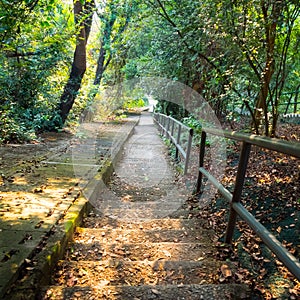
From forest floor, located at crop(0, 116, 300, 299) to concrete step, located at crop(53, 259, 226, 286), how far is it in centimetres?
20

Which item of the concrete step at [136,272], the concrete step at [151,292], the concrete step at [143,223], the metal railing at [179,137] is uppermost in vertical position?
the metal railing at [179,137]

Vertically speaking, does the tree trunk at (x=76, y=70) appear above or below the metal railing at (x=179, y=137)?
above

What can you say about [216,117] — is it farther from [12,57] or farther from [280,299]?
[280,299]

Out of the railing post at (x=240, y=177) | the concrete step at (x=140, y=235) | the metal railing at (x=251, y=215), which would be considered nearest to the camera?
the metal railing at (x=251, y=215)

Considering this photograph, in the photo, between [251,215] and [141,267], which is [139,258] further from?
[251,215]

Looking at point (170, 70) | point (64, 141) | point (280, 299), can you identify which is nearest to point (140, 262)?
point (280, 299)

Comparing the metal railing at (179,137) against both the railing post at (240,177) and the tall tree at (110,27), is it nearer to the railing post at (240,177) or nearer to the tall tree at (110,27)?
the railing post at (240,177)

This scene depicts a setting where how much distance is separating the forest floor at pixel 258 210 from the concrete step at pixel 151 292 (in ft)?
0.73

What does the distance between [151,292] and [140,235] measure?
1169 mm

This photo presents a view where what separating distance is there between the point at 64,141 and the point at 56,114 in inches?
60.9

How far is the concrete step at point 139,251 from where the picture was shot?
2469 mm

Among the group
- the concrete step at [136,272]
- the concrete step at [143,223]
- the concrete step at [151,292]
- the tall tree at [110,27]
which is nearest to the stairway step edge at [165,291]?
the concrete step at [151,292]

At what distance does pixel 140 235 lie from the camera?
300 centimetres

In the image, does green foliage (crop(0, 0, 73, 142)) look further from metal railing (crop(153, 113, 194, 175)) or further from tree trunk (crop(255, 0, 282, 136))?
tree trunk (crop(255, 0, 282, 136))
